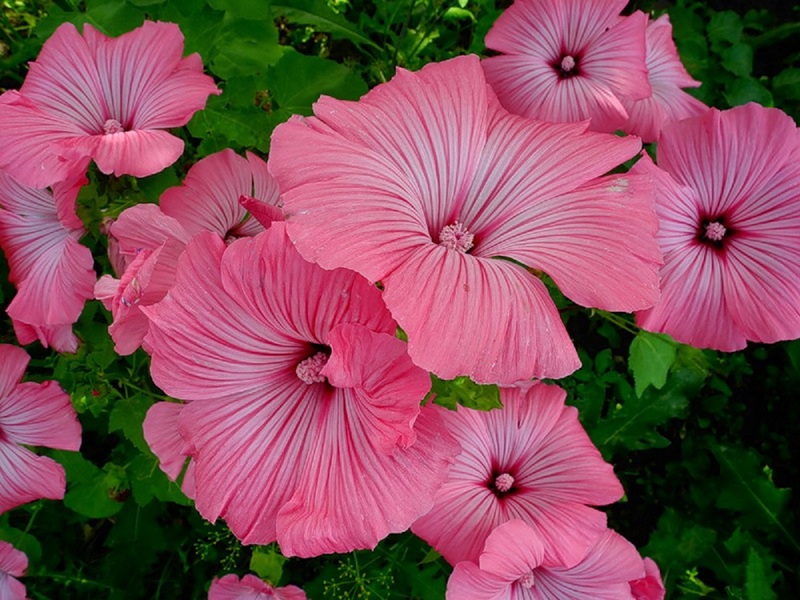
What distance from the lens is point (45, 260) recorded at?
1.69 metres

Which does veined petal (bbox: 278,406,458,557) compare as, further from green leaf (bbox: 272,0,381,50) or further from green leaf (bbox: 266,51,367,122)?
green leaf (bbox: 272,0,381,50)

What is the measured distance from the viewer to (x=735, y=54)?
9.56ft

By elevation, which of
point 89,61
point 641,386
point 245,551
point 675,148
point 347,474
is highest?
point 675,148

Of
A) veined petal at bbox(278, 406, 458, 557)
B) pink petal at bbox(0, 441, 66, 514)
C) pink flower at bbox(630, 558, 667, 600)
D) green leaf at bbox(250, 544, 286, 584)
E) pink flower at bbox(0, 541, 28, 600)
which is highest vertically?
veined petal at bbox(278, 406, 458, 557)

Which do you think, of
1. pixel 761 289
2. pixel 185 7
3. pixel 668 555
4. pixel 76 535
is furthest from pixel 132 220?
pixel 668 555

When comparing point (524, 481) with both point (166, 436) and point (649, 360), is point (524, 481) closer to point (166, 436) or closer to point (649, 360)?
point (649, 360)

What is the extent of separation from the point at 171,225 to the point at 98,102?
550 mm

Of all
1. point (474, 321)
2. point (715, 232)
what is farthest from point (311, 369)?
point (715, 232)

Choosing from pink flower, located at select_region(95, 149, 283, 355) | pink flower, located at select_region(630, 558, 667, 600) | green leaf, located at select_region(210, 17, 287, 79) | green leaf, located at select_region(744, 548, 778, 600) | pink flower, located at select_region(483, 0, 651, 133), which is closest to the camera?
pink flower, located at select_region(95, 149, 283, 355)

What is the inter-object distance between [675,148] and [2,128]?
1507mm

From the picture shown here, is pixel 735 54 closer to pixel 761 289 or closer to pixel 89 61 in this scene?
pixel 761 289

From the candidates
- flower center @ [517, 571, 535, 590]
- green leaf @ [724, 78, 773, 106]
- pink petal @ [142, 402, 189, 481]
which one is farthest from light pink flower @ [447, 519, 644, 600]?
green leaf @ [724, 78, 773, 106]

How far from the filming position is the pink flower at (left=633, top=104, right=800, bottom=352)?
154 cm

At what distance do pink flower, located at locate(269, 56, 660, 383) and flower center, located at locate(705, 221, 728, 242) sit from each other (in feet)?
2.17
